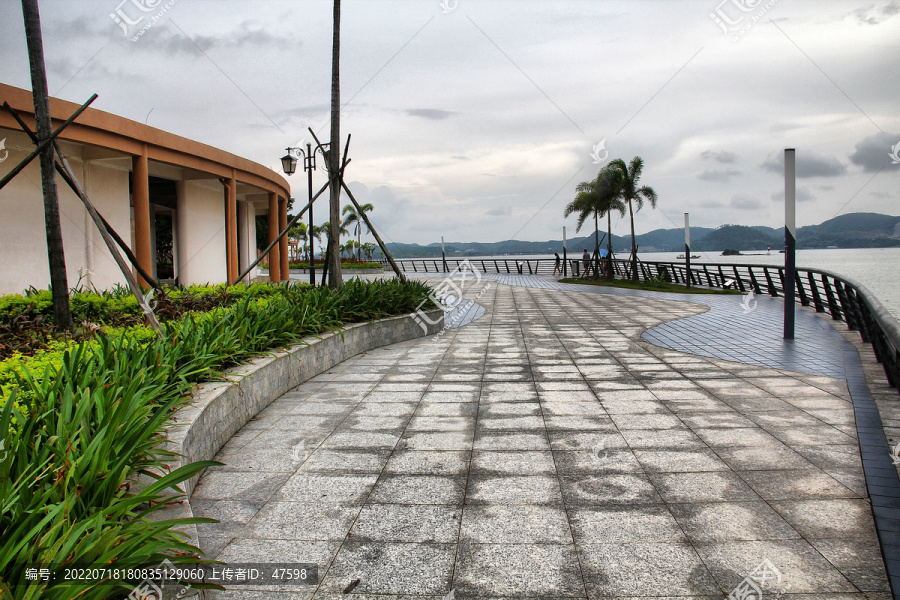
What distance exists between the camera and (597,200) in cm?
2689

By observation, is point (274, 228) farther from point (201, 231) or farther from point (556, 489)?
point (556, 489)

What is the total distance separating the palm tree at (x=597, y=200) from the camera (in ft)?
86.7

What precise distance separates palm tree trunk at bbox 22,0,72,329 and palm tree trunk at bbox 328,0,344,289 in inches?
150

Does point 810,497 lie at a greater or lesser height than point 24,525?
lesser

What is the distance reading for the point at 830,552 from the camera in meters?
2.50

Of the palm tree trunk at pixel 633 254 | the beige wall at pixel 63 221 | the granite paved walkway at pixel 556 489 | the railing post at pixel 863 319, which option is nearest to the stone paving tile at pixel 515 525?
the granite paved walkway at pixel 556 489

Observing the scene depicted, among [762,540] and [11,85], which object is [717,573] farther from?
[11,85]

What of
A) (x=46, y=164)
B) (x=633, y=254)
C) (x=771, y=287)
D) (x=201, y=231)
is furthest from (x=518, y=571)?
(x=633, y=254)

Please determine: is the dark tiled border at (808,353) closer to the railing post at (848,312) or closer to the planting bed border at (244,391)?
the railing post at (848,312)

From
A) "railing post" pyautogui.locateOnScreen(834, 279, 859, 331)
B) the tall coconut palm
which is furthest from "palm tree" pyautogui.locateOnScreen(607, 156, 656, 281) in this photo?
"railing post" pyautogui.locateOnScreen(834, 279, 859, 331)

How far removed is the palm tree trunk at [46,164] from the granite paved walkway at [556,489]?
102 inches

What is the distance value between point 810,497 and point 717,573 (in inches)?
42.7

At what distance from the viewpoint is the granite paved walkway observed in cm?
239

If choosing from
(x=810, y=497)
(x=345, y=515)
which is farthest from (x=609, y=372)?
(x=345, y=515)
